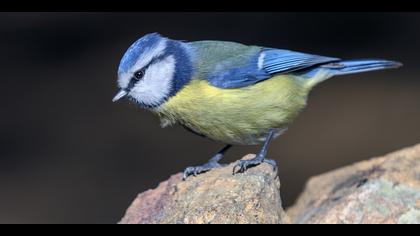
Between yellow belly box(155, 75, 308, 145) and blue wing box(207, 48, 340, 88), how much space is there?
A: 42mm

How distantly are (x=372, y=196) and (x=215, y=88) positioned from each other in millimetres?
958

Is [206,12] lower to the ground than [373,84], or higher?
higher

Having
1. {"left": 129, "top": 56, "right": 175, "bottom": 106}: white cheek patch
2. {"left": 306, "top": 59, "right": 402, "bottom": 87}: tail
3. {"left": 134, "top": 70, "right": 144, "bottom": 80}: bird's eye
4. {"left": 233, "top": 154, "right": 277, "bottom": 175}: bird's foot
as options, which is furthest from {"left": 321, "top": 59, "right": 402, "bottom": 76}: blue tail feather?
{"left": 134, "top": 70, "right": 144, "bottom": 80}: bird's eye

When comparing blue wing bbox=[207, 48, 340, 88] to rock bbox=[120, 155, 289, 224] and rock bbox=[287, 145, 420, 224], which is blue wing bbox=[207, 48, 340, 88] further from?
rock bbox=[287, 145, 420, 224]

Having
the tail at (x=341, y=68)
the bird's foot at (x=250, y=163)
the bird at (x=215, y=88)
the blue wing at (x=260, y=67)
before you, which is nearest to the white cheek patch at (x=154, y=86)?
the bird at (x=215, y=88)

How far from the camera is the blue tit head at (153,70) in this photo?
405 centimetres

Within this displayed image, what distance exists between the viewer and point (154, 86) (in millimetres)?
4172

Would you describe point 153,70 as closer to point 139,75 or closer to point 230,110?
point 139,75

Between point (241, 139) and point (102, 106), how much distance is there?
13.8 feet

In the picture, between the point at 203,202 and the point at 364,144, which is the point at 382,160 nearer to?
the point at 203,202

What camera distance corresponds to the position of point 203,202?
3.68 meters

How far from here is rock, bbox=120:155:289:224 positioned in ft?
11.8

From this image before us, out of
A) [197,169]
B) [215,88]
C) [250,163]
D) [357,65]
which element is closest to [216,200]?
[250,163]

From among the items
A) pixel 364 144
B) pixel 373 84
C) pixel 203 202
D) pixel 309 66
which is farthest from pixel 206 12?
pixel 203 202
